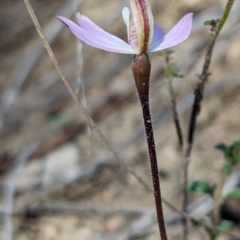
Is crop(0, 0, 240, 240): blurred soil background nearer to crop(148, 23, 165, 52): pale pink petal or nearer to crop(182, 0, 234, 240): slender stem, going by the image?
crop(182, 0, 234, 240): slender stem

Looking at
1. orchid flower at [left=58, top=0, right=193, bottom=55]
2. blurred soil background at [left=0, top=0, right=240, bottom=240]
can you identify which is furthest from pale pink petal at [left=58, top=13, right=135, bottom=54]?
blurred soil background at [left=0, top=0, right=240, bottom=240]

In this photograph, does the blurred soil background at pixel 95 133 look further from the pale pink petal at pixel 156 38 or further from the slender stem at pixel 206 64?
the pale pink petal at pixel 156 38

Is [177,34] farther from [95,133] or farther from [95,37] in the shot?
[95,133]

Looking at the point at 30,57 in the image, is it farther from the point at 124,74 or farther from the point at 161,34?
the point at 161,34

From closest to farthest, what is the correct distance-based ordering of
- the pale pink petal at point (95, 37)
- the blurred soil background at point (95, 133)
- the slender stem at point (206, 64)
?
the pale pink petal at point (95, 37)
the slender stem at point (206, 64)
the blurred soil background at point (95, 133)

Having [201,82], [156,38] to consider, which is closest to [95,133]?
[201,82]

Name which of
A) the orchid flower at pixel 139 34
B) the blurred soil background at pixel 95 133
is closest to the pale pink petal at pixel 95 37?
the orchid flower at pixel 139 34
